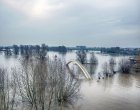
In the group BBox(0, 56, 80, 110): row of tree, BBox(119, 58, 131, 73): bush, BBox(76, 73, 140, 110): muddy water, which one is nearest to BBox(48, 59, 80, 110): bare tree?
BBox(0, 56, 80, 110): row of tree

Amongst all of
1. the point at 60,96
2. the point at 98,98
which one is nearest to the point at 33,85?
the point at 60,96

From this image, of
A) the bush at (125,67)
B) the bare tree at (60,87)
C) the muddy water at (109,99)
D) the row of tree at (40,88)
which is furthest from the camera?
the bush at (125,67)

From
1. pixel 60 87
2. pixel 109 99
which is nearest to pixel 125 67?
pixel 109 99

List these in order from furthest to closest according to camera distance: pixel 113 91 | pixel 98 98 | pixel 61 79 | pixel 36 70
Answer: pixel 113 91 → pixel 98 98 → pixel 61 79 → pixel 36 70

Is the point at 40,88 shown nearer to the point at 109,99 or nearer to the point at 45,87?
the point at 45,87

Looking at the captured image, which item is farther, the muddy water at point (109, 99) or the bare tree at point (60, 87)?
the muddy water at point (109, 99)

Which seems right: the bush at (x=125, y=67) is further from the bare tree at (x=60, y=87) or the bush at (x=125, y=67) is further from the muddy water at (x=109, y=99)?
the bare tree at (x=60, y=87)

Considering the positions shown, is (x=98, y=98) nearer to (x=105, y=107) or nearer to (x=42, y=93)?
(x=105, y=107)

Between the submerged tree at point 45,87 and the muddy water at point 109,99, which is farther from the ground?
the submerged tree at point 45,87

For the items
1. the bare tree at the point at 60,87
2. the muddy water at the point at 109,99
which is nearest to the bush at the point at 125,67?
the muddy water at the point at 109,99

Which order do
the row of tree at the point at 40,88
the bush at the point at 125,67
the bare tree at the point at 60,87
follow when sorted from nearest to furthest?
1. the row of tree at the point at 40,88
2. the bare tree at the point at 60,87
3. the bush at the point at 125,67

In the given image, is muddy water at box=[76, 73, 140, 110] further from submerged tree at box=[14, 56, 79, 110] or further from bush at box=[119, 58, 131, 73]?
bush at box=[119, 58, 131, 73]
